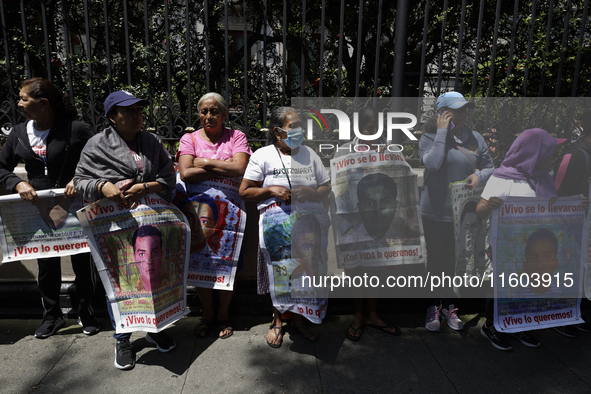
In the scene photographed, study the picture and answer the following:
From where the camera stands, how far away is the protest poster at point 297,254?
321 cm

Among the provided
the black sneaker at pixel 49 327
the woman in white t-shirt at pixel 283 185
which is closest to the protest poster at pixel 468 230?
the woman in white t-shirt at pixel 283 185

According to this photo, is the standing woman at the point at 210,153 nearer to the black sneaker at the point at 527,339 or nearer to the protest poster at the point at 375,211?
the protest poster at the point at 375,211

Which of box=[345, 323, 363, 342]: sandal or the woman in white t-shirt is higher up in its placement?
the woman in white t-shirt

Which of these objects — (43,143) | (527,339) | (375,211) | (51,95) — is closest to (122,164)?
(43,143)

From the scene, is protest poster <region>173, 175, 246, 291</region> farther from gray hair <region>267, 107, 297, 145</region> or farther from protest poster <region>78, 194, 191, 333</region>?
gray hair <region>267, 107, 297, 145</region>

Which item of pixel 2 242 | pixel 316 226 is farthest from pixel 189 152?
pixel 2 242

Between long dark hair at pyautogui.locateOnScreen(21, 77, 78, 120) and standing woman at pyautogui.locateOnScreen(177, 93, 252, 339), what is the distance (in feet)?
3.14

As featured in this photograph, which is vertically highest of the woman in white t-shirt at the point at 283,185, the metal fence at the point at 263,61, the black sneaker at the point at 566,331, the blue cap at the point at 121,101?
the metal fence at the point at 263,61

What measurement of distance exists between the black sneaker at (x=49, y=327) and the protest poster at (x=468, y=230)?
3.52 meters

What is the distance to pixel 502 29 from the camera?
4.43 metres

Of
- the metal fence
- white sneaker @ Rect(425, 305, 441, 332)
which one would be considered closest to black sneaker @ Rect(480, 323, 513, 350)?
white sneaker @ Rect(425, 305, 441, 332)

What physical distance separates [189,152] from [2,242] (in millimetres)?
1646

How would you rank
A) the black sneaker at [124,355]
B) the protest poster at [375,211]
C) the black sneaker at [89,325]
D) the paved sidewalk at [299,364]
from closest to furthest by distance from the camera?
the paved sidewalk at [299,364] < the black sneaker at [124,355] < the protest poster at [375,211] < the black sneaker at [89,325]

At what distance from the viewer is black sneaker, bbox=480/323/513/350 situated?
336 cm
